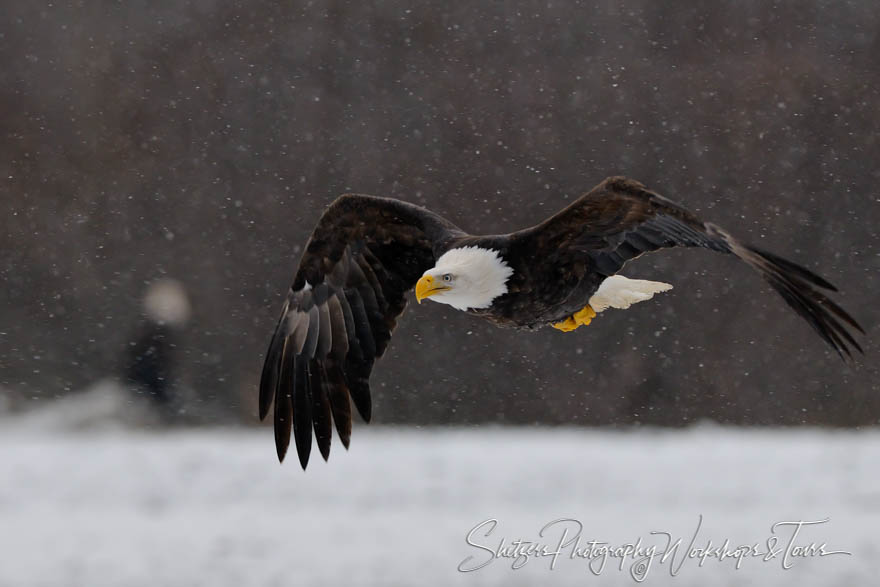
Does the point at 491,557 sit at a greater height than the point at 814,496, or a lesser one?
greater

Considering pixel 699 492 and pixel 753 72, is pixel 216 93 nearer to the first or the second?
pixel 753 72

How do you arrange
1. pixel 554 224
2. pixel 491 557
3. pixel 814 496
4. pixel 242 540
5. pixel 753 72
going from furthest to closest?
pixel 753 72 < pixel 814 496 < pixel 242 540 < pixel 491 557 < pixel 554 224

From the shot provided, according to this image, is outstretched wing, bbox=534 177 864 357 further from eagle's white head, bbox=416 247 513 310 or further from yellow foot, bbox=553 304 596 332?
yellow foot, bbox=553 304 596 332

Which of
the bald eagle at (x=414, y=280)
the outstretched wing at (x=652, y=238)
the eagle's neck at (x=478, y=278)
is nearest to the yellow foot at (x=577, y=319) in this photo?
the bald eagle at (x=414, y=280)

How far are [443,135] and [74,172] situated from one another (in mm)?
2145

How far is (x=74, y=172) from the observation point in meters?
5.99

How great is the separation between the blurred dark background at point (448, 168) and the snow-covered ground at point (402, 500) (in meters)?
0.30

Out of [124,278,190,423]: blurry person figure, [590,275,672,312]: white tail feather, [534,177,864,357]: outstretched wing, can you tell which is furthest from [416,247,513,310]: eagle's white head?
[124,278,190,423]: blurry person figure

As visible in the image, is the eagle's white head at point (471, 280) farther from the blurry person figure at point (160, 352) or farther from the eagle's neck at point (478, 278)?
the blurry person figure at point (160, 352)

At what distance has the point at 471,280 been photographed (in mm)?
2758

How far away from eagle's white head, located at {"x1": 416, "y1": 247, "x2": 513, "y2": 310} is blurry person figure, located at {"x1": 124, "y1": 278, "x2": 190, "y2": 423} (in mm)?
3662

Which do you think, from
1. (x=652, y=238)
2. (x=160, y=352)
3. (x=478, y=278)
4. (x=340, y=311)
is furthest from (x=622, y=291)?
(x=160, y=352)

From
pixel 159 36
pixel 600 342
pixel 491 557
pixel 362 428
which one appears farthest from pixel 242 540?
pixel 159 36

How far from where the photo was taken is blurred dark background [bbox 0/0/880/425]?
5.81 meters
